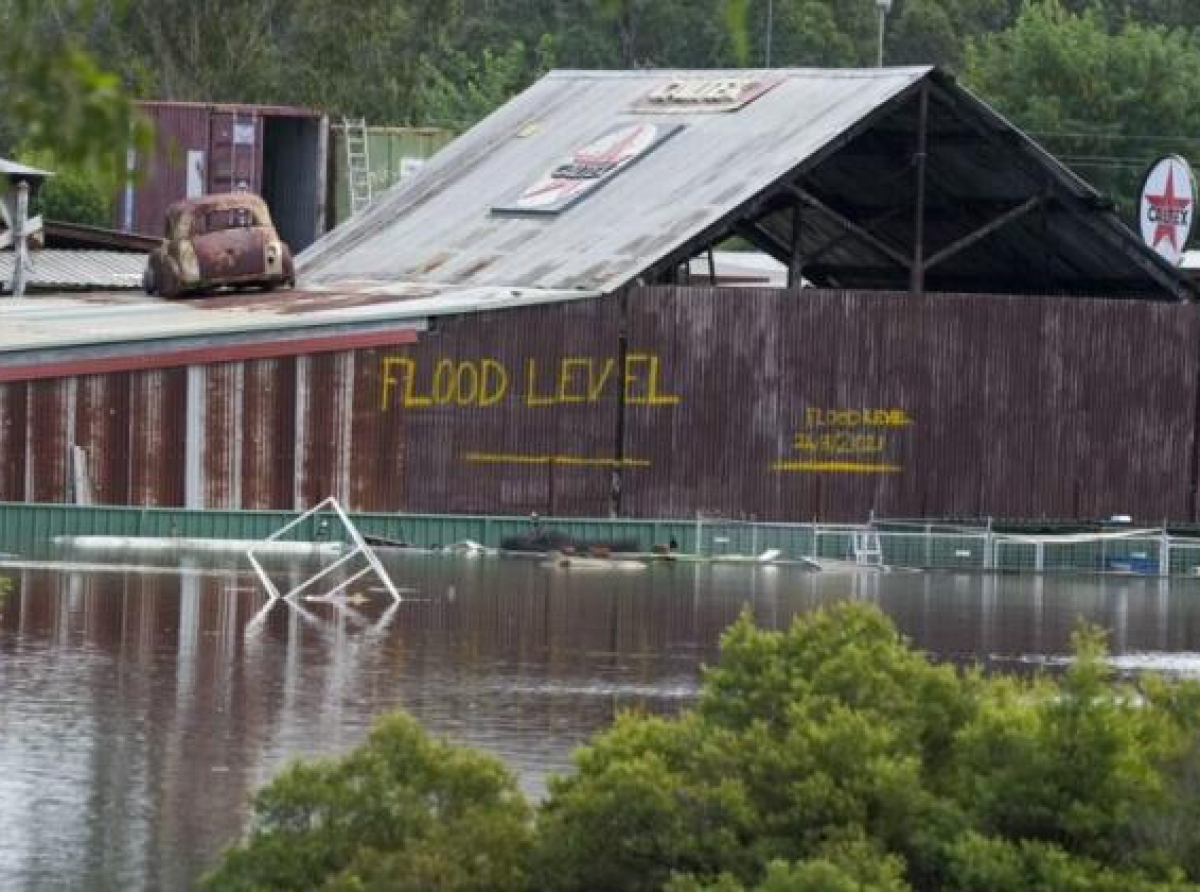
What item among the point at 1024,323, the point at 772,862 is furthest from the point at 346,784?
the point at 1024,323

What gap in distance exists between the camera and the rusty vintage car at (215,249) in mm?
56281

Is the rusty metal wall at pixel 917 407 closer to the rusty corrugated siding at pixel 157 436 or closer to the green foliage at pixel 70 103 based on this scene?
the rusty corrugated siding at pixel 157 436

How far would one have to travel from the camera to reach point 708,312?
54000 millimetres

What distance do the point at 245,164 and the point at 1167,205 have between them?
19.4 m

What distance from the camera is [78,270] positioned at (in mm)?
61562

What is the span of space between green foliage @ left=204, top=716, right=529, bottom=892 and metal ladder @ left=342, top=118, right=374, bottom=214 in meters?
56.0

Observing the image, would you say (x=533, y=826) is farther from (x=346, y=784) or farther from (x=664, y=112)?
(x=664, y=112)

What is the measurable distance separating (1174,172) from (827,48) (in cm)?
5101

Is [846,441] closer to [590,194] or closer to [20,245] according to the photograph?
[590,194]

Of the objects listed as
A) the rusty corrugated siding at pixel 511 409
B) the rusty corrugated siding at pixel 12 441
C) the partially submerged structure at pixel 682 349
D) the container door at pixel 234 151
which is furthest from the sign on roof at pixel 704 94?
the rusty corrugated siding at pixel 12 441

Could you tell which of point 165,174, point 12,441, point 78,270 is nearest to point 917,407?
point 12,441

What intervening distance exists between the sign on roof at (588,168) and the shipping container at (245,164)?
9.76 meters

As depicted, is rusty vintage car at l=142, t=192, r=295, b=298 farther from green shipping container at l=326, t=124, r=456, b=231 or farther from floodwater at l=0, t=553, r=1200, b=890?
Answer: green shipping container at l=326, t=124, r=456, b=231

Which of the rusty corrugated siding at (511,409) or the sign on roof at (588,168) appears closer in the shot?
the rusty corrugated siding at (511,409)
